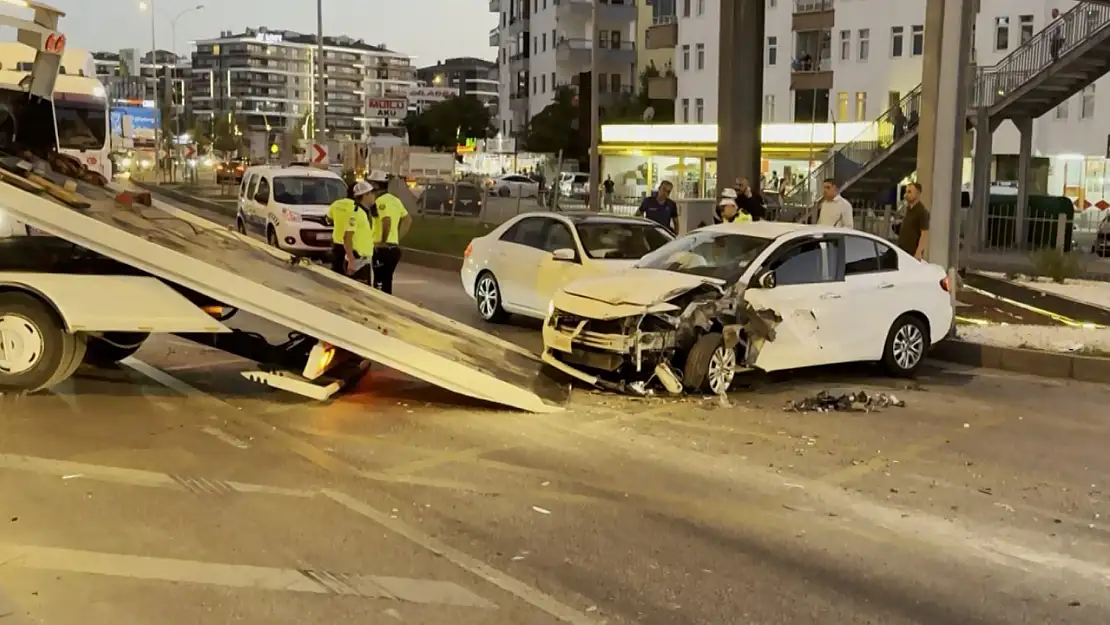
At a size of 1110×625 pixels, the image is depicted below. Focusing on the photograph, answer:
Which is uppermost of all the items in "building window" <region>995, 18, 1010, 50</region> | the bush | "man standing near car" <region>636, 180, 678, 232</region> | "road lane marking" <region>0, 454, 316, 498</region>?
"building window" <region>995, 18, 1010, 50</region>

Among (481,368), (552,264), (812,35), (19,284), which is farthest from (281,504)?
(812,35)

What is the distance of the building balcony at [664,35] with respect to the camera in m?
61.1

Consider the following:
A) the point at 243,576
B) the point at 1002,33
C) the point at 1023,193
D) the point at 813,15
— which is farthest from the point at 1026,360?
the point at 813,15

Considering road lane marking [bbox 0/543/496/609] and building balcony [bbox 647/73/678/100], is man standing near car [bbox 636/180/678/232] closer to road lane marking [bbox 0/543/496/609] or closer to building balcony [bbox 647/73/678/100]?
road lane marking [bbox 0/543/496/609]

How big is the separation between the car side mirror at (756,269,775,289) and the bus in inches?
568

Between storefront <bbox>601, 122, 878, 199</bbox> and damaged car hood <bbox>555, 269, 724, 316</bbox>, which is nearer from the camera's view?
damaged car hood <bbox>555, 269, 724, 316</bbox>

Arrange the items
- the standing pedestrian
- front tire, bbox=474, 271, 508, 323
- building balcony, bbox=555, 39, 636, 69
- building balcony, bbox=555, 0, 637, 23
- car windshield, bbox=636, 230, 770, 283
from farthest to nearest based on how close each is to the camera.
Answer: building balcony, bbox=555, 39, 636, 69 → building balcony, bbox=555, 0, 637, 23 → front tire, bbox=474, 271, 508, 323 → the standing pedestrian → car windshield, bbox=636, 230, 770, 283

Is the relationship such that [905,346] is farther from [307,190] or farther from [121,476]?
[307,190]

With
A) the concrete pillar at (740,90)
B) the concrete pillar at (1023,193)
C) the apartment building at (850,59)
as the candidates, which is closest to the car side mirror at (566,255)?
the concrete pillar at (740,90)

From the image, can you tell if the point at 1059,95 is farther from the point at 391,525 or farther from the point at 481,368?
the point at 391,525

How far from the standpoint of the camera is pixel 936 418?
941cm

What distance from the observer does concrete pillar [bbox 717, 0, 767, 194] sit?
834 inches

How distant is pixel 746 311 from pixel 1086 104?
4136cm

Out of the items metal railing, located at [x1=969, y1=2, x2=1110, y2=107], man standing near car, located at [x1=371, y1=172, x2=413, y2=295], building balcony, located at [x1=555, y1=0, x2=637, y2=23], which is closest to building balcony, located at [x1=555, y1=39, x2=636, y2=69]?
building balcony, located at [x1=555, y1=0, x2=637, y2=23]
